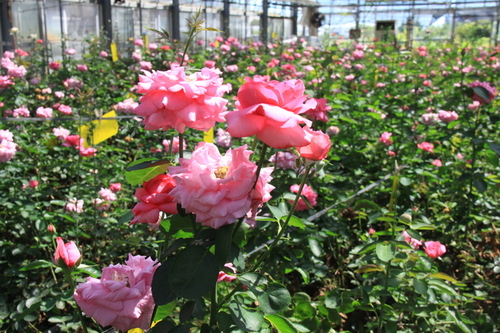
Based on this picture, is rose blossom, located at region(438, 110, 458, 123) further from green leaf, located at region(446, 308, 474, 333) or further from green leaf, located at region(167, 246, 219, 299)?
green leaf, located at region(167, 246, 219, 299)

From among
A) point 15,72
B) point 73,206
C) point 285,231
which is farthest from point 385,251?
point 15,72

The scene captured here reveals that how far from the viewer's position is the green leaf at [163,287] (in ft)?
1.82

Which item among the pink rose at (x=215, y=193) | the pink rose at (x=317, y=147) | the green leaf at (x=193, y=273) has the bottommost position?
the green leaf at (x=193, y=273)

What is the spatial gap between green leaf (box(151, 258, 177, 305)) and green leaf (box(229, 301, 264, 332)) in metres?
0.13

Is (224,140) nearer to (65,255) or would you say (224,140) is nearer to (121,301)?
(65,255)

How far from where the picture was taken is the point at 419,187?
254 centimetres

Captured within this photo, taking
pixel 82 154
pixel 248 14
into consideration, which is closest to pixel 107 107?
pixel 82 154

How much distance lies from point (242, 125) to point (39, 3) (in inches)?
309

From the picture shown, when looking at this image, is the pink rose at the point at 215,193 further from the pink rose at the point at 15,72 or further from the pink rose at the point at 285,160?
the pink rose at the point at 15,72

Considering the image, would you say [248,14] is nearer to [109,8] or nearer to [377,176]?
[109,8]

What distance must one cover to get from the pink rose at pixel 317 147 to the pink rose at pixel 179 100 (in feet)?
0.42

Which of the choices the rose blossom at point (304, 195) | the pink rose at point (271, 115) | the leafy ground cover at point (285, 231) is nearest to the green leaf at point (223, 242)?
the leafy ground cover at point (285, 231)

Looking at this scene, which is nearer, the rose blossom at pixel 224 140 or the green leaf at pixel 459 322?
the green leaf at pixel 459 322

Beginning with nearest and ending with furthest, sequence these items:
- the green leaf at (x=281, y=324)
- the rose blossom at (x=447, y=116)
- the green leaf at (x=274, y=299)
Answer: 1. the green leaf at (x=274, y=299)
2. the green leaf at (x=281, y=324)
3. the rose blossom at (x=447, y=116)
